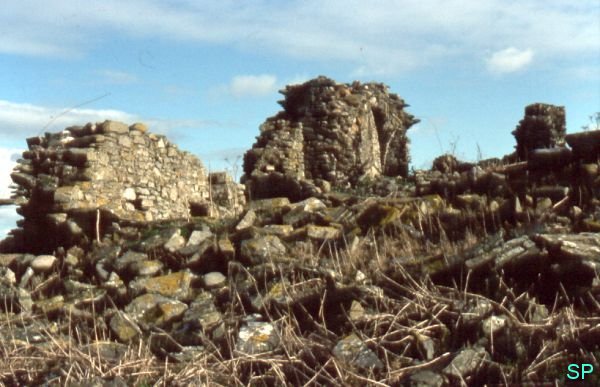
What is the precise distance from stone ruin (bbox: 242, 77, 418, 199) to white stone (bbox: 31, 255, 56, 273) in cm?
540

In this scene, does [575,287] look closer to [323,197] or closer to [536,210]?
[536,210]

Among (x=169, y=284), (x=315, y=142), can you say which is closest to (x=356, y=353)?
(x=169, y=284)

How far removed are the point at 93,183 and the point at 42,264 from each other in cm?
142

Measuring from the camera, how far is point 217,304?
6562mm

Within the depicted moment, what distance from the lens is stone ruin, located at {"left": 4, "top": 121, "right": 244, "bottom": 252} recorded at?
923 cm

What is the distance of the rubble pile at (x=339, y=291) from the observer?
16.2 feet

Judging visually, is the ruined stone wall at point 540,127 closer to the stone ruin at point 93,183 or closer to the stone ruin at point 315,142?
the stone ruin at point 315,142

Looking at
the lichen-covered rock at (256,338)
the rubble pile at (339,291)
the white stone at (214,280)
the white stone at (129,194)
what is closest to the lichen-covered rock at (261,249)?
the rubble pile at (339,291)

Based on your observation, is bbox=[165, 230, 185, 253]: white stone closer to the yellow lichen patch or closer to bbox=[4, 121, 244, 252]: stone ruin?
the yellow lichen patch

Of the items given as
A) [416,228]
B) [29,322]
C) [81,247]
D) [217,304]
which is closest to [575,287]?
[416,228]

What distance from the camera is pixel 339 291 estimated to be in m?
5.92

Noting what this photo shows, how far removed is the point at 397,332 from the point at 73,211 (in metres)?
5.29

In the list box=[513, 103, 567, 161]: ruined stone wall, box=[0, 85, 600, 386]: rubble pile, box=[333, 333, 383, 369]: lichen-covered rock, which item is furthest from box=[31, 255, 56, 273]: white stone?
box=[513, 103, 567, 161]: ruined stone wall

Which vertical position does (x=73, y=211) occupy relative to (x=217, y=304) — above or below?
above
